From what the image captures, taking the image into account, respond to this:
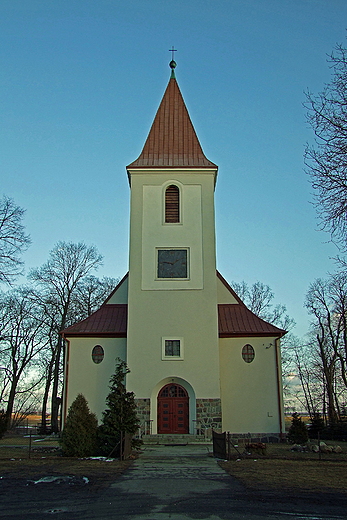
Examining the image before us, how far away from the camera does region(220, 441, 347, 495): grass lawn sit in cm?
1038

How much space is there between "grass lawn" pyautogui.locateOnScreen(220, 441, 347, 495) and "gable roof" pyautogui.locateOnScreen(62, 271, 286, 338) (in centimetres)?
862

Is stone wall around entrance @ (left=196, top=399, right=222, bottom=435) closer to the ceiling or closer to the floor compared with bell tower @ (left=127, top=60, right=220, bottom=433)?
closer to the floor

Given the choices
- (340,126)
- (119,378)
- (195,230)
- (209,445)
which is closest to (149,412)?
(209,445)

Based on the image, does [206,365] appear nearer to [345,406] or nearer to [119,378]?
[119,378]

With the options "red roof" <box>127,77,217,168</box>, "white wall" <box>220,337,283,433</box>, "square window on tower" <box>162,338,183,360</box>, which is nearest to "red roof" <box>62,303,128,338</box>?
"square window on tower" <box>162,338,183,360</box>

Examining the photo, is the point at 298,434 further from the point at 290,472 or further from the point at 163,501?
the point at 163,501

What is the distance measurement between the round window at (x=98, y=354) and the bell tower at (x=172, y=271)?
2.32 metres

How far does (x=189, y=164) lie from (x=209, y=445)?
43.1 ft

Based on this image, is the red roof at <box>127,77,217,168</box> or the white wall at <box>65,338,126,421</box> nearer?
the white wall at <box>65,338,126,421</box>

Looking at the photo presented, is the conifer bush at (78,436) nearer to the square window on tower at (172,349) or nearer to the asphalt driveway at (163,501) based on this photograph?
the asphalt driveway at (163,501)

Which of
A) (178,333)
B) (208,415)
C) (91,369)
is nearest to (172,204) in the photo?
(178,333)

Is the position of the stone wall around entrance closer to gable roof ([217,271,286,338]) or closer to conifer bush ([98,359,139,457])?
gable roof ([217,271,286,338])

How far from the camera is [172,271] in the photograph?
2330cm

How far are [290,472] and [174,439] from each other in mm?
9134
